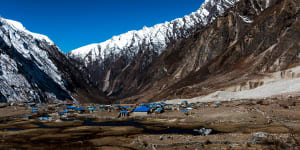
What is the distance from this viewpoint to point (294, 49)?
349 ft

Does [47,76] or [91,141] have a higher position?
[47,76]

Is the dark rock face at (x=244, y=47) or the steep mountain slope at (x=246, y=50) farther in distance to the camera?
the dark rock face at (x=244, y=47)

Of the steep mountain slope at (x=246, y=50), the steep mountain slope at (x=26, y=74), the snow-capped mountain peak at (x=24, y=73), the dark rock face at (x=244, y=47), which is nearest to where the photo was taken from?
the steep mountain slope at (x=246, y=50)

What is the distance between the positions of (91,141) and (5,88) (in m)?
97.7

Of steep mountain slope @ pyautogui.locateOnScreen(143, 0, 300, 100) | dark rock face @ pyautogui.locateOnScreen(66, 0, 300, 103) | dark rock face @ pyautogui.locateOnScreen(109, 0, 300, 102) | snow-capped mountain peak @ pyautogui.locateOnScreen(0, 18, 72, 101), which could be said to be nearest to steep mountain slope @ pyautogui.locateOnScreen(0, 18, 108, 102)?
snow-capped mountain peak @ pyautogui.locateOnScreen(0, 18, 72, 101)

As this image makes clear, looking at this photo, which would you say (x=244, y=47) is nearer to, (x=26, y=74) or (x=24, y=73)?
(x=26, y=74)

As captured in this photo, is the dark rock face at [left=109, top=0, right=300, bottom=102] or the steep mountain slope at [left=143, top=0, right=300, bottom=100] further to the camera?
the dark rock face at [left=109, top=0, right=300, bottom=102]

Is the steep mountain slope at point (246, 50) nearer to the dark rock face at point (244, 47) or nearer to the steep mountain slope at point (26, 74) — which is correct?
the dark rock face at point (244, 47)

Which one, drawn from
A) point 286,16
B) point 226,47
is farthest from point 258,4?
point 286,16

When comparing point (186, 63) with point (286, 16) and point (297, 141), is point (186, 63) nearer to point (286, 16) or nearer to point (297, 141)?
point (286, 16)

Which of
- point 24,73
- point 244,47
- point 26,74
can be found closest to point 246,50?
point 244,47

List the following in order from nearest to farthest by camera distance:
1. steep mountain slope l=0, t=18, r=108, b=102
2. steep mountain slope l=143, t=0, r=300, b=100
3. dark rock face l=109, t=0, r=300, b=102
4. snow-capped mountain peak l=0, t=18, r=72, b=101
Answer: steep mountain slope l=143, t=0, r=300, b=100
dark rock face l=109, t=0, r=300, b=102
snow-capped mountain peak l=0, t=18, r=72, b=101
steep mountain slope l=0, t=18, r=108, b=102

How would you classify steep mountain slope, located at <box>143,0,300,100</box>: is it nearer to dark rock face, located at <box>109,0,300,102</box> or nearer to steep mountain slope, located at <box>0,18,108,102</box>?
dark rock face, located at <box>109,0,300,102</box>

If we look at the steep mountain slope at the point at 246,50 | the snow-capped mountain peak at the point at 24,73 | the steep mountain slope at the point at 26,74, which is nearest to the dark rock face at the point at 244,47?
the steep mountain slope at the point at 246,50
